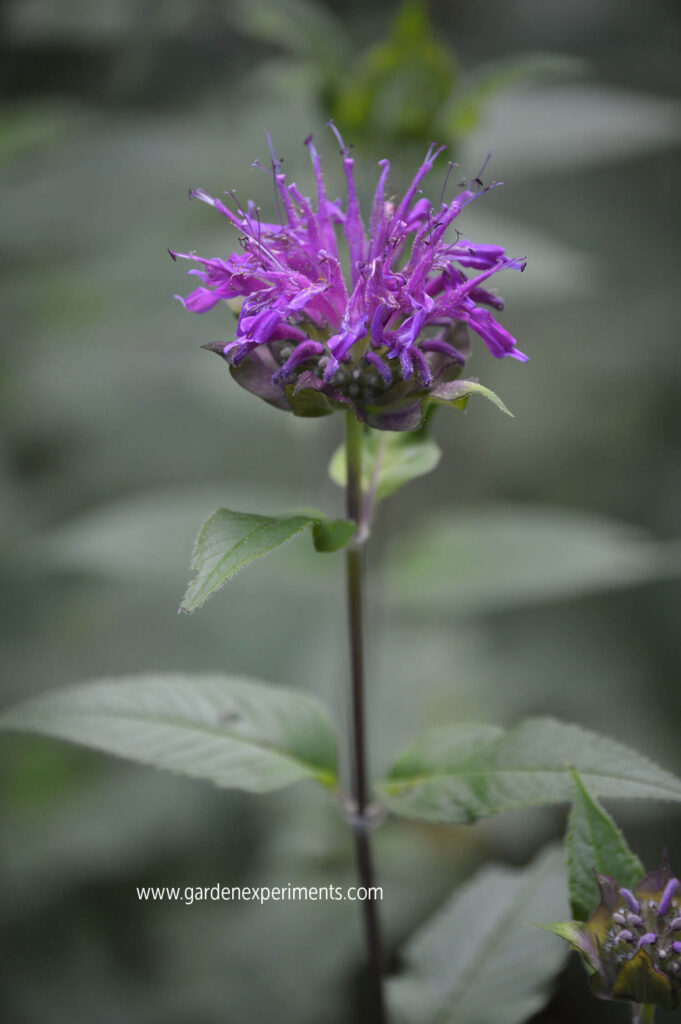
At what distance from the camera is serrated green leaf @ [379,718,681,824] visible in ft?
2.89

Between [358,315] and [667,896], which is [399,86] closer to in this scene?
[358,315]

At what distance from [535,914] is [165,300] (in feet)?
5.37

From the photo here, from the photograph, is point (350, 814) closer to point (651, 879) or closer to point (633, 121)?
point (651, 879)

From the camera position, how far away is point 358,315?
2.96ft

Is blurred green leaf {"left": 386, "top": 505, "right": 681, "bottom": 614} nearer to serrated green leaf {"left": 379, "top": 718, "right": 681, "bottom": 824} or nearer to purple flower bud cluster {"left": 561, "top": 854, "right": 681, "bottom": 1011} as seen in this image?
serrated green leaf {"left": 379, "top": 718, "right": 681, "bottom": 824}

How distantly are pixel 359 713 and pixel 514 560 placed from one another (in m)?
0.86

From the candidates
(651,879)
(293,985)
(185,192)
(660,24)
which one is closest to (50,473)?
(185,192)

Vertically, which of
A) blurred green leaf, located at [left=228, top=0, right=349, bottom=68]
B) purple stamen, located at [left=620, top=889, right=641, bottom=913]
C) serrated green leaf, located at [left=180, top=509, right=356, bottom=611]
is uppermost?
blurred green leaf, located at [left=228, top=0, right=349, bottom=68]

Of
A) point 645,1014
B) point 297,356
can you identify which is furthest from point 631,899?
point 297,356

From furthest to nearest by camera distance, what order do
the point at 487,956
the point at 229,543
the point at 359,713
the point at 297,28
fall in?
the point at 297,28 < the point at 487,956 < the point at 359,713 < the point at 229,543

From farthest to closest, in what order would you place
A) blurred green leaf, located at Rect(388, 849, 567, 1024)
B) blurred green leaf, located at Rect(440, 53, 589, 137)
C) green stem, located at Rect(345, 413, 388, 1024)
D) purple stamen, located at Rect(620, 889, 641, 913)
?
blurred green leaf, located at Rect(440, 53, 589, 137) < blurred green leaf, located at Rect(388, 849, 567, 1024) < green stem, located at Rect(345, 413, 388, 1024) < purple stamen, located at Rect(620, 889, 641, 913)

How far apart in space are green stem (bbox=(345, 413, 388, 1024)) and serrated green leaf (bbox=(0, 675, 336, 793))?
0.07 m

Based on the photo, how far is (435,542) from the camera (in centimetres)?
194

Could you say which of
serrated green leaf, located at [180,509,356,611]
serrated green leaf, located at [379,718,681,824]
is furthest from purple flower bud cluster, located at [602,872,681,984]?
serrated green leaf, located at [180,509,356,611]
